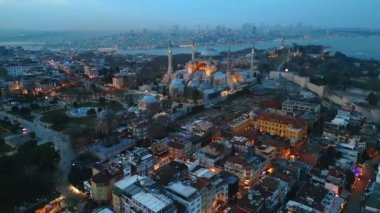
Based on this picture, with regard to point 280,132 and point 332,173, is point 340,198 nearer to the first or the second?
point 332,173

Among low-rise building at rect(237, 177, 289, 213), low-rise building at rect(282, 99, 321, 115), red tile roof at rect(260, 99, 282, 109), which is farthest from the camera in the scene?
red tile roof at rect(260, 99, 282, 109)

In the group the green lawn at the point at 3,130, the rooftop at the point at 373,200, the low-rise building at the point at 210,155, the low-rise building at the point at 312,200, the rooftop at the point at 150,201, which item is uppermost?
the rooftop at the point at 150,201

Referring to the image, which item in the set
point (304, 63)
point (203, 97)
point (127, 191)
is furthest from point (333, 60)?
point (127, 191)

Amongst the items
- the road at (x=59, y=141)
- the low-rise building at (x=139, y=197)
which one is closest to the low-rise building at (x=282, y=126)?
the low-rise building at (x=139, y=197)

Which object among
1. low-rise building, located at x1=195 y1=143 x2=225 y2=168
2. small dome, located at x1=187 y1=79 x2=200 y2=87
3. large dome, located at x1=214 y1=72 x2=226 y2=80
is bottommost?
low-rise building, located at x1=195 y1=143 x2=225 y2=168

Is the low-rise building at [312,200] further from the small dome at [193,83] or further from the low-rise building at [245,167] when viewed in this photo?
the small dome at [193,83]

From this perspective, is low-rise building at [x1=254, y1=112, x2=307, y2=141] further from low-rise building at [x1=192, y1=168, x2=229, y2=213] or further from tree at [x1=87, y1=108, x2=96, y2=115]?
tree at [x1=87, y1=108, x2=96, y2=115]

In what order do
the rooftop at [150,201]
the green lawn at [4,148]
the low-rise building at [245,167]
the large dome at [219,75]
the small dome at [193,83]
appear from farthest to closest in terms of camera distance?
the large dome at [219,75]
the small dome at [193,83]
the green lawn at [4,148]
the low-rise building at [245,167]
the rooftop at [150,201]

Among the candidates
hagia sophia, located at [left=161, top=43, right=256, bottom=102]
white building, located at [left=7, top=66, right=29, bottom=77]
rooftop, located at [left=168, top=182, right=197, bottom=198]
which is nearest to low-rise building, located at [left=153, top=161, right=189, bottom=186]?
rooftop, located at [left=168, top=182, right=197, bottom=198]

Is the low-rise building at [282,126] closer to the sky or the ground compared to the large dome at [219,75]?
closer to the ground
